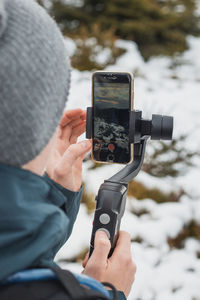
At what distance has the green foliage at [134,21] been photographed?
20.9 feet

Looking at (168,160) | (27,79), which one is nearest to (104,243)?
(27,79)

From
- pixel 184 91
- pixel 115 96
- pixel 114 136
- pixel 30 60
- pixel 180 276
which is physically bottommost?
pixel 180 276

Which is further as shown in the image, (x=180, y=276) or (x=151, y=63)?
(x=151, y=63)

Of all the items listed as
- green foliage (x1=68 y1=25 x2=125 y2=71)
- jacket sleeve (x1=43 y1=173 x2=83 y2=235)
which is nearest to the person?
jacket sleeve (x1=43 y1=173 x2=83 y2=235)

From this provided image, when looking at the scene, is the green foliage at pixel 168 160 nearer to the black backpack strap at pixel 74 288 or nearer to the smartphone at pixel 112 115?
the smartphone at pixel 112 115

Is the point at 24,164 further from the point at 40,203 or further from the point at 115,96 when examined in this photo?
the point at 115,96

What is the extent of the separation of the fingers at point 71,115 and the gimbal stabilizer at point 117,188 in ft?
0.13

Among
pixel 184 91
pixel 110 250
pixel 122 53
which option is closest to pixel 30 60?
pixel 110 250

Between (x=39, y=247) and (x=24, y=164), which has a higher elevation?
(x=24, y=164)

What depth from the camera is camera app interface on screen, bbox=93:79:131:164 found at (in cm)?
100

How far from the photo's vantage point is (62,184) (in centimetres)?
99

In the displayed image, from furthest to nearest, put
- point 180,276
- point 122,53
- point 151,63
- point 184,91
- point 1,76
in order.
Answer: point 151,63 < point 122,53 < point 184,91 < point 180,276 < point 1,76

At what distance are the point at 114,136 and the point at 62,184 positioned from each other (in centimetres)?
20

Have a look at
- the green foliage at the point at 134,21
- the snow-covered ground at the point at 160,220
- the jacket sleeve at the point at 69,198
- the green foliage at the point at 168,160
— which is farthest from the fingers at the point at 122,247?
the green foliage at the point at 134,21
